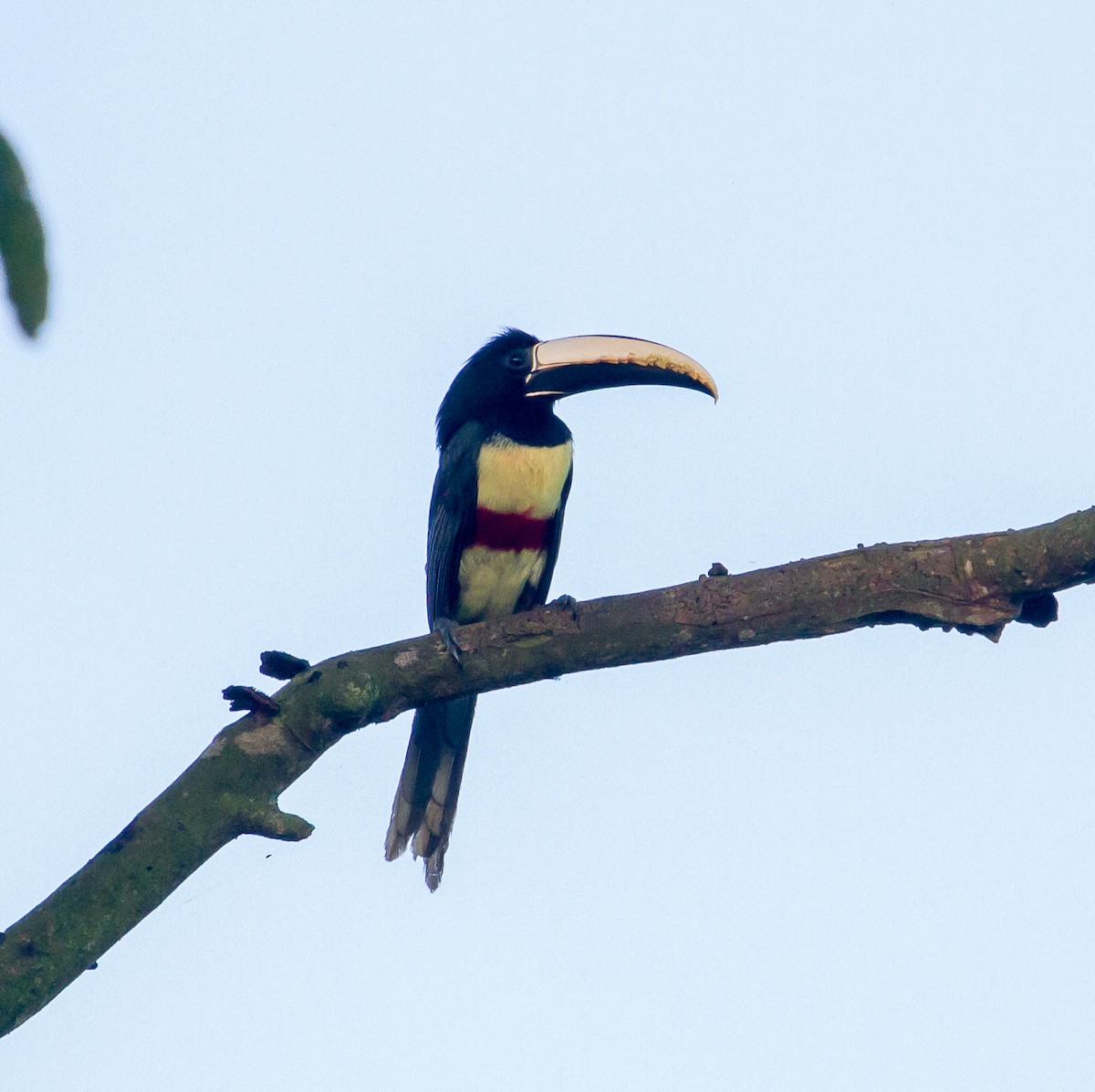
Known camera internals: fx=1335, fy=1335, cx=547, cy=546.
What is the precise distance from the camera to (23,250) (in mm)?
1365

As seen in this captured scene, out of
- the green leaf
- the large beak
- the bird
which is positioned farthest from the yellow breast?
the green leaf

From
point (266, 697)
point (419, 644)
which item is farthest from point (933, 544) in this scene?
point (266, 697)

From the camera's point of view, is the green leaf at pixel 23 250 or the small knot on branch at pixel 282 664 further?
the small knot on branch at pixel 282 664

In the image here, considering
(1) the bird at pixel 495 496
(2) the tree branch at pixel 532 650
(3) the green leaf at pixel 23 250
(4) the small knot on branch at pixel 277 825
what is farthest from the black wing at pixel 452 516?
(3) the green leaf at pixel 23 250

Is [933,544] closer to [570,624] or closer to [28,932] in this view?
[570,624]

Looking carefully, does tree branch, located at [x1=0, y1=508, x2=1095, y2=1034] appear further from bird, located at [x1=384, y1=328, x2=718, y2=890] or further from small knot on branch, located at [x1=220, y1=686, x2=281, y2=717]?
bird, located at [x1=384, y1=328, x2=718, y2=890]

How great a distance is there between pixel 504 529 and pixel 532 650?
1.72 m

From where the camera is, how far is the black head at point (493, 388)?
6418 millimetres

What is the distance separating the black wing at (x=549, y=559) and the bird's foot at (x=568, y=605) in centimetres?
98

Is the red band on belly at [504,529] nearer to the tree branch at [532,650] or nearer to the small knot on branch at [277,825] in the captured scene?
the tree branch at [532,650]

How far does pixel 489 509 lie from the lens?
6.19m

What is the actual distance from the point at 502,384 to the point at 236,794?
2.93 metres

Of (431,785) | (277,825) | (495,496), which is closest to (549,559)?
(495,496)

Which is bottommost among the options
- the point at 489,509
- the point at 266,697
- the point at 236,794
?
the point at 236,794
